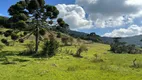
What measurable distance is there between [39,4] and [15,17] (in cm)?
739

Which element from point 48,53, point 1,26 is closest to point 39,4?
point 48,53

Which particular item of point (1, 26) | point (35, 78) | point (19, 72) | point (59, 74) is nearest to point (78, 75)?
point (59, 74)

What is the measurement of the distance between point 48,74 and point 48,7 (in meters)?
24.0

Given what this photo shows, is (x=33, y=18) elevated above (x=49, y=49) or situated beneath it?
elevated above

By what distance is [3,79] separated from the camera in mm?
23484

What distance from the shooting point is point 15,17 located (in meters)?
43.2

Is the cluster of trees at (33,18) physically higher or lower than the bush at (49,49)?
higher

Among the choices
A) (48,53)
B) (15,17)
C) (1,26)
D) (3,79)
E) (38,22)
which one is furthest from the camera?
(1,26)

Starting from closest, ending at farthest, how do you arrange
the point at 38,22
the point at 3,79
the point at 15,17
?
the point at 3,79 < the point at 15,17 < the point at 38,22

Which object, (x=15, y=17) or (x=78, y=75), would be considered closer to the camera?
(x=78, y=75)

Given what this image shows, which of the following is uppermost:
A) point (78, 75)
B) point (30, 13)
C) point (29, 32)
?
point (30, 13)

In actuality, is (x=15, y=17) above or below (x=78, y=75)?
above

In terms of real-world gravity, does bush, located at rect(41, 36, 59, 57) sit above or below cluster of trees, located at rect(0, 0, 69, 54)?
below

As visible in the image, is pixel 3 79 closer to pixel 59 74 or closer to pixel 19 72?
pixel 19 72
